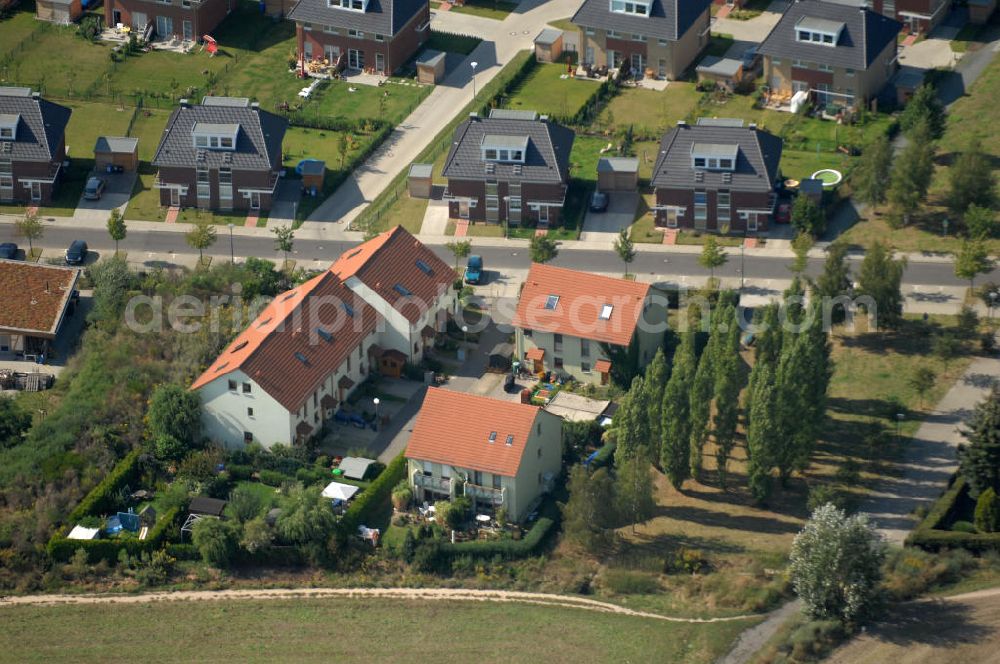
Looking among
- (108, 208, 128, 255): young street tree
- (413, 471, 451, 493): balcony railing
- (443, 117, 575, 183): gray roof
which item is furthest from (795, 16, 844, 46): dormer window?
(413, 471, 451, 493): balcony railing

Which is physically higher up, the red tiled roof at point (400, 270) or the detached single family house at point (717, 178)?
the detached single family house at point (717, 178)

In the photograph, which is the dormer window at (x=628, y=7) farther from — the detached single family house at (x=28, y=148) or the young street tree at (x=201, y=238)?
the detached single family house at (x=28, y=148)

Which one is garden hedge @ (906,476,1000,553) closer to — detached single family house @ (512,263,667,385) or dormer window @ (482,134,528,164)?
detached single family house @ (512,263,667,385)

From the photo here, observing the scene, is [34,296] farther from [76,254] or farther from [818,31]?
[818,31]

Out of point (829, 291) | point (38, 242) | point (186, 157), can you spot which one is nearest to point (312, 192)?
point (186, 157)

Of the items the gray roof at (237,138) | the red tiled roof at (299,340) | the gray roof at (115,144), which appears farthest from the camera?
the gray roof at (115,144)

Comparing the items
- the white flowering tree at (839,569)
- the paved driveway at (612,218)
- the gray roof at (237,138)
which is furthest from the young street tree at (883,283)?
the gray roof at (237,138)

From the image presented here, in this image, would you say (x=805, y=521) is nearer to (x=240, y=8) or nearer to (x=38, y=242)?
(x=38, y=242)

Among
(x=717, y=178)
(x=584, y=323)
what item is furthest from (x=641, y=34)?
(x=584, y=323)
